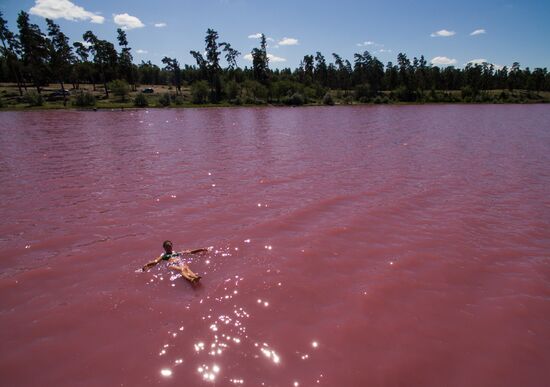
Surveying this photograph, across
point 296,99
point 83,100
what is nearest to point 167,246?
point 83,100

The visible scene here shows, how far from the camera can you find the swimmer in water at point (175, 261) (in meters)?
8.71

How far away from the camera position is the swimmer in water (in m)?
8.71

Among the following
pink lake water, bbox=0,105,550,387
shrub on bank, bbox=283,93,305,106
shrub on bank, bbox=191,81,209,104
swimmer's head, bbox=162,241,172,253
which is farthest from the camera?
shrub on bank, bbox=283,93,305,106

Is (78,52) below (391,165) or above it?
above

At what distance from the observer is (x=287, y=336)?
6824mm

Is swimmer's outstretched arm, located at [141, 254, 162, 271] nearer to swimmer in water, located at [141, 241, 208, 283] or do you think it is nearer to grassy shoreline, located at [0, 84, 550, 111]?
swimmer in water, located at [141, 241, 208, 283]

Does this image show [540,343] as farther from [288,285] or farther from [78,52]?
[78,52]

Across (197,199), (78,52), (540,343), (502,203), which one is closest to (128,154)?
(197,199)

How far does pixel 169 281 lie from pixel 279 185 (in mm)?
9040

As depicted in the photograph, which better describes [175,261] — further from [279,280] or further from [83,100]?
[83,100]

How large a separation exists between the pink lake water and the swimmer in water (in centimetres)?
25

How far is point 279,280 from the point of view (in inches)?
345

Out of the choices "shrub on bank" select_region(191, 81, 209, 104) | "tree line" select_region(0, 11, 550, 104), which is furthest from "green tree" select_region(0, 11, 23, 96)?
"shrub on bank" select_region(191, 81, 209, 104)

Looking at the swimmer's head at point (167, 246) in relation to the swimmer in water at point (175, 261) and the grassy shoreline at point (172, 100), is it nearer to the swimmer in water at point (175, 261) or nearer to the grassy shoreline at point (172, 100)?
the swimmer in water at point (175, 261)
